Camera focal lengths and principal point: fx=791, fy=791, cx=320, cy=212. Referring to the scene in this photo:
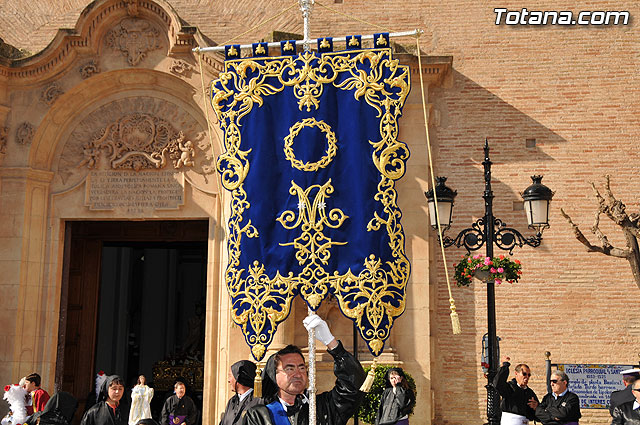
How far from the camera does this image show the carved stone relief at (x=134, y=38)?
1489 cm

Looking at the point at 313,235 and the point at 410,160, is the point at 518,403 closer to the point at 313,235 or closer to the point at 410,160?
the point at 313,235

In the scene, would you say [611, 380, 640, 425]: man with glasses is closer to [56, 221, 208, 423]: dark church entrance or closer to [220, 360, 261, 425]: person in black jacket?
[220, 360, 261, 425]: person in black jacket

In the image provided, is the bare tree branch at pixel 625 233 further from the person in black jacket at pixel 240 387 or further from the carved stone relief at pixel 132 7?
the carved stone relief at pixel 132 7

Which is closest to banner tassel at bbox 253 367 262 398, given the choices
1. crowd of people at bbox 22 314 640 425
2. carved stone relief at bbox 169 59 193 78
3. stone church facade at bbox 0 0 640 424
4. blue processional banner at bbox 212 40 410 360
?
crowd of people at bbox 22 314 640 425

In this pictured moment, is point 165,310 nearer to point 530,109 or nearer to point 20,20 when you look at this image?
point 20,20

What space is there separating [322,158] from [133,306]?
1785cm

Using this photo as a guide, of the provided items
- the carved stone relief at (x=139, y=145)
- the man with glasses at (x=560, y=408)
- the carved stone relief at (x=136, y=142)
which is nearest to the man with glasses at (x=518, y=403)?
the man with glasses at (x=560, y=408)

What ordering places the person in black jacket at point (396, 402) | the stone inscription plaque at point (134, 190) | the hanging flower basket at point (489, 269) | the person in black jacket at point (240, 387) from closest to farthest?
the person in black jacket at point (240, 387), the hanging flower basket at point (489, 269), the person in black jacket at point (396, 402), the stone inscription plaque at point (134, 190)

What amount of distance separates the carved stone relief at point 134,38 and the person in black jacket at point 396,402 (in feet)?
26.5

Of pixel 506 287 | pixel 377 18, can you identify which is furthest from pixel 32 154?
pixel 506 287

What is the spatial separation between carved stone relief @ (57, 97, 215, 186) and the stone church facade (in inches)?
1.1

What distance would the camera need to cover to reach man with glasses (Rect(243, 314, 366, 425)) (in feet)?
16.1

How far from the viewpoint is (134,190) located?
14.9 m

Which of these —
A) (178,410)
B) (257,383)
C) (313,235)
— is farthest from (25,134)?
(313,235)
